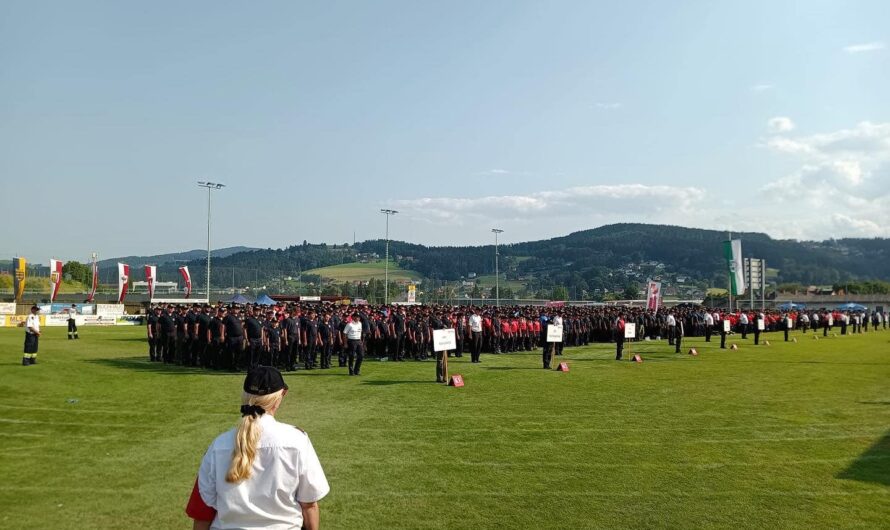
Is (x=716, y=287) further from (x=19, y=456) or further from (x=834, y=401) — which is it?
(x=19, y=456)

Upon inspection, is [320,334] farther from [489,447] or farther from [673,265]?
[673,265]

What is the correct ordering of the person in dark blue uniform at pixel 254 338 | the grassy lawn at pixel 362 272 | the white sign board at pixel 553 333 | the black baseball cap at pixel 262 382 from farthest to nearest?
the grassy lawn at pixel 362 272, the white sign board at pixel 553 333, the person in dark blue uniform at pixel 254 338, the black baseball cap at pixel 262 382

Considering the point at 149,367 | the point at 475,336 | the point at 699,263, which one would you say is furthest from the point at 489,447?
the point at 699,263

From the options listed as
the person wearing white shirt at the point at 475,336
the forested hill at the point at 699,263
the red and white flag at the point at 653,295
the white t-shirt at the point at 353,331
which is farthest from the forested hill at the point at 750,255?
the white t-shirt at the point at 353,331

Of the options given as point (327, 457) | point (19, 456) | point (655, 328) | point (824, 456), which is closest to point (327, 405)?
point (327, 457)

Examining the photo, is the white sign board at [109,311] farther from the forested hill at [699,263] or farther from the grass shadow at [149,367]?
the forested hill at [699,263]

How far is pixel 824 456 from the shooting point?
10.0 meters

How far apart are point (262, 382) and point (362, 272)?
159518 millimetres

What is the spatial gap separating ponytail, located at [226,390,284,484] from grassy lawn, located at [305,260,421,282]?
14387 centimetres

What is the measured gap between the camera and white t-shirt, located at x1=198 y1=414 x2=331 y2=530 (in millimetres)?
3301

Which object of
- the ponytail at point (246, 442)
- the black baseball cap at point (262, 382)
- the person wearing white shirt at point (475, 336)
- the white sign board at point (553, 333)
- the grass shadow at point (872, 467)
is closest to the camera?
the ponytail at point (246, 442)

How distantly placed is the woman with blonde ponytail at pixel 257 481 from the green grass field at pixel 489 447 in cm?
380

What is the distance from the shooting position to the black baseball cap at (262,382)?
3535mm

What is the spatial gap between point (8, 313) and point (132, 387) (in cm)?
3931
